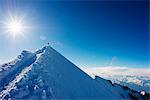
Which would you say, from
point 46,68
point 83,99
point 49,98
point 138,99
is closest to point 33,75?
point 46,68

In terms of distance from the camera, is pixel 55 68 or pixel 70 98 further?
pixel 55 68

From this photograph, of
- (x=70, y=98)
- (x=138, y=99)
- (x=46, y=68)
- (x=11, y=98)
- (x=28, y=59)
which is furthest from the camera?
(x=138, y=99)

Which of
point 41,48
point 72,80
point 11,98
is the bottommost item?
point 11,98

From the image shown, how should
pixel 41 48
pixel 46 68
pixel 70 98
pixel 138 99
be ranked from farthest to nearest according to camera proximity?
pixel 138 99
pixel 41 48
pixel 46 68
pixel 70 98

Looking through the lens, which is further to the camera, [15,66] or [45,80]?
[15,66]

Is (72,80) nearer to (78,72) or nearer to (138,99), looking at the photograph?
(78,72)

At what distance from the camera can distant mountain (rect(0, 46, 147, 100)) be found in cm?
5894

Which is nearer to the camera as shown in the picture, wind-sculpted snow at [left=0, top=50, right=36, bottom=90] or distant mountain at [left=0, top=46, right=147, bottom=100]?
distant mountain at [left=0, top=46, right=147, bottom=100]

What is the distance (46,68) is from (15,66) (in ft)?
36.6

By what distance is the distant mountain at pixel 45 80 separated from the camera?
193ft

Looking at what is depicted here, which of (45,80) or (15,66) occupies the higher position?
(15,66)

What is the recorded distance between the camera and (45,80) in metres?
62.9

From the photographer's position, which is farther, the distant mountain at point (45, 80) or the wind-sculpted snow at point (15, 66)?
the wind-sculpted snow at point (15, 66)

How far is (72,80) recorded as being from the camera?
70.1m
